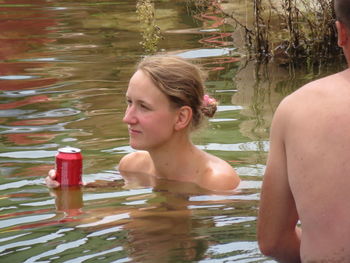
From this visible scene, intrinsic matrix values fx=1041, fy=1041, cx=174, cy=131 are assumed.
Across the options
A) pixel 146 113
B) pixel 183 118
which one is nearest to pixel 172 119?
pixel 183 118

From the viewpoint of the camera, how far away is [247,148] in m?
7.51

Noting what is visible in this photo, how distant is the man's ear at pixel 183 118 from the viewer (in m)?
6.52

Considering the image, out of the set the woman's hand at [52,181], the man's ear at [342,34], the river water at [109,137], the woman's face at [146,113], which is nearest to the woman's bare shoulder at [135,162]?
the river water at [109,137]

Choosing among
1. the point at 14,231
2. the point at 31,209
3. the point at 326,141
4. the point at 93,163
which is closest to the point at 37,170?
the point at 93,163

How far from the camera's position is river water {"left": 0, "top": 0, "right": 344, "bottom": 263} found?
530 cm

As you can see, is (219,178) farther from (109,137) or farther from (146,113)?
(109,137)

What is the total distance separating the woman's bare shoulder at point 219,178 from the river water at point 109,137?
7 centimetres

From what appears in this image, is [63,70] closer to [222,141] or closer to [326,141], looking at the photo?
[222,141]

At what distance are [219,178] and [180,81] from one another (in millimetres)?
648

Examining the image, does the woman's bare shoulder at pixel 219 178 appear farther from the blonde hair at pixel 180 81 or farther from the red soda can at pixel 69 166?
the red soda can at pixel 69 166

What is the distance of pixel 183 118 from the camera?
257 inches

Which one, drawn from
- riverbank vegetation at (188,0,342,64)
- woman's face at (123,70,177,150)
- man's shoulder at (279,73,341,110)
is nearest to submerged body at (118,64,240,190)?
woman's face at (123,70,177,150)

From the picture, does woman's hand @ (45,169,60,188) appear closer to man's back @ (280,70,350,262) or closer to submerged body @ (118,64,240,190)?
submerged body @ (118,64,240,190)

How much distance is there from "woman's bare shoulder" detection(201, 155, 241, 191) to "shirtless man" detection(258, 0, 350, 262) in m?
2.41
